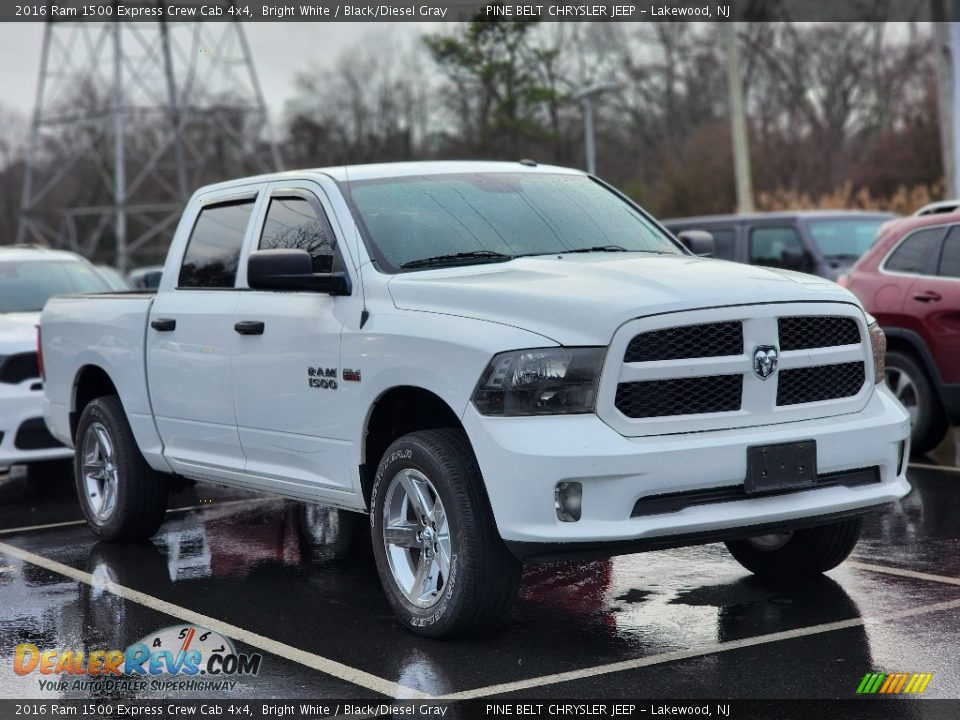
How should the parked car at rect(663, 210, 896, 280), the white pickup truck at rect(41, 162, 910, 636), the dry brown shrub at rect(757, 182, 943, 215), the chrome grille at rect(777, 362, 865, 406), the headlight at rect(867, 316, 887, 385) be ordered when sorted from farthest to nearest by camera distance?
the dry brown shrub at rect(757, 182, 943, 215)
the parked car at rect(663, 210, 896, 280)
the headlight at rect(867, 316, 887, 385)
the chrome grille at rect(777, 362, 865, 406)
the white pickup truck at rect(41, 162, 910, 636)

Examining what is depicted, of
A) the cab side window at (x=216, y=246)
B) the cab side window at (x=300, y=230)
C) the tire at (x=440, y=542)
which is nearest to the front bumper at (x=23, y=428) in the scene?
the cab side window at (x=216, y=246)

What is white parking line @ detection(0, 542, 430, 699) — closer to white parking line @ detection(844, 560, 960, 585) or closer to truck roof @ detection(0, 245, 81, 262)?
white parking line @ detection(844, 560, 960, 585)

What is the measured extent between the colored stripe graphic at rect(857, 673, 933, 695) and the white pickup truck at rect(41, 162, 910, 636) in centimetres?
71

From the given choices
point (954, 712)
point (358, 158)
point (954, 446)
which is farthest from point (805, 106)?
point (954, 712)

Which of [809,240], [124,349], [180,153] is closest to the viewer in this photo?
[124,349]

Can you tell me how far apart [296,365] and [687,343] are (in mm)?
1990

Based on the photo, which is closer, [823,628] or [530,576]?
[823,628]

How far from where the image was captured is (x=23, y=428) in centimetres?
1048

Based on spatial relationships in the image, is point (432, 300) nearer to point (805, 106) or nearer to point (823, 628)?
point (823, 628)

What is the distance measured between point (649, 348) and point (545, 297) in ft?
1.52

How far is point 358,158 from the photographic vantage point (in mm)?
53219

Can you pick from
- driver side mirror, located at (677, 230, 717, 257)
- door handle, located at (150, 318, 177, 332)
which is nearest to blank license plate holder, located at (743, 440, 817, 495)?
driver side mirror, located at (677, 230, 717, 257)

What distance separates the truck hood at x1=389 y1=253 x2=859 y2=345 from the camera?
5.44m

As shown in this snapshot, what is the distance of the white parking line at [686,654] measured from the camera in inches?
204
